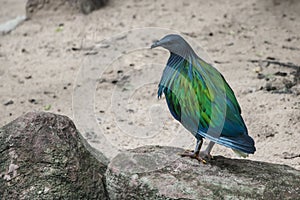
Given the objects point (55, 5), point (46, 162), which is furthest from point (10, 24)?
point (46, 162)

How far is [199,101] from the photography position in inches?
130

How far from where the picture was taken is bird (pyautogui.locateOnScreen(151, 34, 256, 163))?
10.7 ft

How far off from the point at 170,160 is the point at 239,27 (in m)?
3.86

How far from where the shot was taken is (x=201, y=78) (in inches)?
131

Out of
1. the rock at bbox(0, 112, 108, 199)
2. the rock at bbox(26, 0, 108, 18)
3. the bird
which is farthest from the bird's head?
the rock at bbox(26, 0, 108, 18)

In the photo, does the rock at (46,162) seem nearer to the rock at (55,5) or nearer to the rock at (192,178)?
the rock at (192,178)

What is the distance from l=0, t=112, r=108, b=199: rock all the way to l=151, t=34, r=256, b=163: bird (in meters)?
0.68

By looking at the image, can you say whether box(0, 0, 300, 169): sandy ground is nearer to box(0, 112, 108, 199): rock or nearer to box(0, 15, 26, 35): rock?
box(0, 15, 26, 35): rock

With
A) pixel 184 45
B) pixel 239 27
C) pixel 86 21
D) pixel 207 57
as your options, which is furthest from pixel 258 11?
pixel 184 45

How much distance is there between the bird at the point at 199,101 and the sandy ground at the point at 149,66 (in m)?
1.14

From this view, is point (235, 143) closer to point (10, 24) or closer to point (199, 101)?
point (199, 101)

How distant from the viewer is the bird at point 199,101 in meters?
3.27

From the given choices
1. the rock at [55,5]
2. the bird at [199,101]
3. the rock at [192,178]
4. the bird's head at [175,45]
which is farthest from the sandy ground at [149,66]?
the bird's head at [175,45]

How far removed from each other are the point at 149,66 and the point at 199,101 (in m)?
2.92
